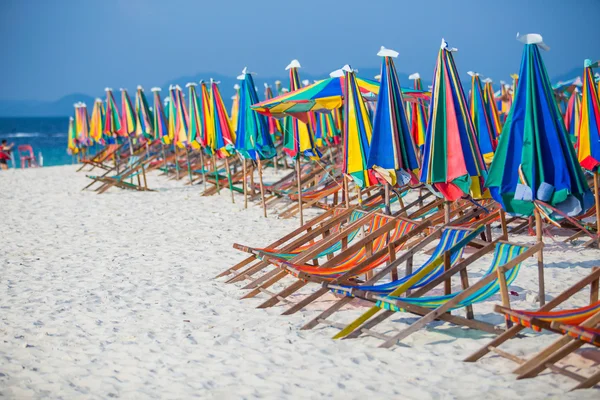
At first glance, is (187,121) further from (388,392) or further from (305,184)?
(388,392)

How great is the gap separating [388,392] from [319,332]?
102 centimetres

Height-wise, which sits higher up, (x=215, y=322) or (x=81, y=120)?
(x=81, y=120)

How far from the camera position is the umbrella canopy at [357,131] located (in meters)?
6.06

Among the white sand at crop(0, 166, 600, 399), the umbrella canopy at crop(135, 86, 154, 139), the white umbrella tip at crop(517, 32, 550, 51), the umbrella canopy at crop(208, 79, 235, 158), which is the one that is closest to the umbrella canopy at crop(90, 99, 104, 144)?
the umbrella canopy at crop(135, 86, 154, 139)

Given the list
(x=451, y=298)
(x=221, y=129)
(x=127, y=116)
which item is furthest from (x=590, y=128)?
(x=127, y=116)

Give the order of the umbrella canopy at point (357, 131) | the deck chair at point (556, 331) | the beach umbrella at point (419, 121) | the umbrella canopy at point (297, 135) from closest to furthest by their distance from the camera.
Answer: the deck chair at point (556, 331) → the umbrella canopy at point (357, 131) → the umbrella canopy at point (297, 135) → the beach umbrella at point (419, 121)

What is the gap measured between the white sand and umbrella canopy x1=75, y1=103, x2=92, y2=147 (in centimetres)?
1312

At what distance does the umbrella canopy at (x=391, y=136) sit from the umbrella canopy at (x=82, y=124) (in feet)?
52.1

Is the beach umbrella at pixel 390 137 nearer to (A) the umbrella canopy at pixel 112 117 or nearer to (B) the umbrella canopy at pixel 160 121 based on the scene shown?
(B) the umbrella canopy at pixel 160 121

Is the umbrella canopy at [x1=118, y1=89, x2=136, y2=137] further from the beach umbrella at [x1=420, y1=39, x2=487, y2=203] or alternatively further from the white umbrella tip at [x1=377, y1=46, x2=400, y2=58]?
the beach umbrella at [x1=420, y1=39, x2=487, y2=203]

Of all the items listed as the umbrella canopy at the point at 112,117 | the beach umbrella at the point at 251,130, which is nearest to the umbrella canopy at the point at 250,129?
the beach umbrella at the point at 251,130

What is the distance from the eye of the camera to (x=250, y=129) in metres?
9.30

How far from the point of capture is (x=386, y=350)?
12.8ft

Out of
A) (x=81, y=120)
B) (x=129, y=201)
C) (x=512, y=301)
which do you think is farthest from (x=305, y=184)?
(x=81, y=120)
